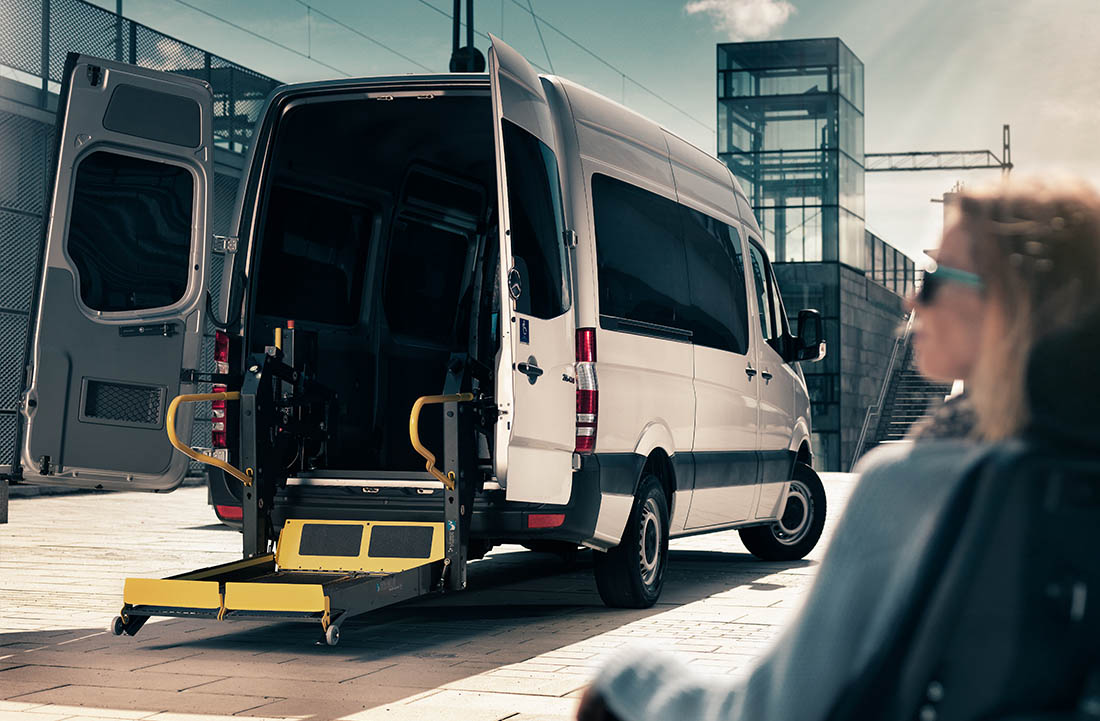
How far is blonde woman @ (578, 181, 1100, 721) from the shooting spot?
1.38 meters

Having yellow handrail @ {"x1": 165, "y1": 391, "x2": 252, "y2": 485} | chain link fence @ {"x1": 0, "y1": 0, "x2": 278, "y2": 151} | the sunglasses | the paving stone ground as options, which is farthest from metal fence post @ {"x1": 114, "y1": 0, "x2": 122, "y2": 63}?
the sunglasses

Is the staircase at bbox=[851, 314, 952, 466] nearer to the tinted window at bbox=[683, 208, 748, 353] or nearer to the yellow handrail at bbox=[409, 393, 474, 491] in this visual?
the tinted window at bbox=[683, 208, 748, 353]

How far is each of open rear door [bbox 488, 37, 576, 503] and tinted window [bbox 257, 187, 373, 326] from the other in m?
1.51

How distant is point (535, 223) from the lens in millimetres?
6965

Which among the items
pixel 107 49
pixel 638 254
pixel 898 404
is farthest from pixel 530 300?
pixel 898 404

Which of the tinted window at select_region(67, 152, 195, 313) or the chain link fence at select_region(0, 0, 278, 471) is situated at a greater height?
the chain link fence at select_region(0, 0, 278, 471)

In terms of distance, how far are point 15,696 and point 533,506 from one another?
2452 mm

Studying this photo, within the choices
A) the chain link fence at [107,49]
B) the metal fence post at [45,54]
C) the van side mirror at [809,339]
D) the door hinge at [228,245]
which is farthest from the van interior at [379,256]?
the metal fence post at [45,54]

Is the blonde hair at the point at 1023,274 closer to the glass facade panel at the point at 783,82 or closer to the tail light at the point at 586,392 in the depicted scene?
the tail light at the point at 586,392

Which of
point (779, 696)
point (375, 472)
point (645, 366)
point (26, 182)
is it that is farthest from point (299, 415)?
point (26, 182)

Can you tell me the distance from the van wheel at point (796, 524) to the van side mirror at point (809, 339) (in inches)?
38.5

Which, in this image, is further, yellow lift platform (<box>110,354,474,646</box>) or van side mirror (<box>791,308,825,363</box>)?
van side mirror (<box>791,308,825,363</box>)

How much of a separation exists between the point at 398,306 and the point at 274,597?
2.99m

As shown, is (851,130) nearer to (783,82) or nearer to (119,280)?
(783,82)
